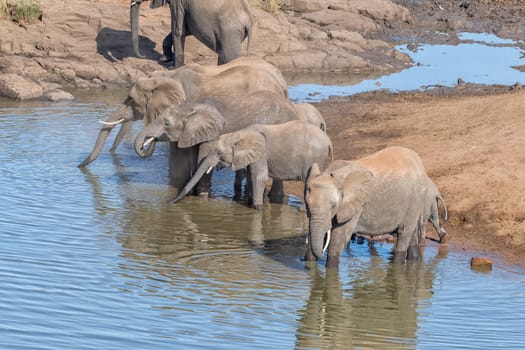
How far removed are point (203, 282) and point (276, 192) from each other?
11.6 feet

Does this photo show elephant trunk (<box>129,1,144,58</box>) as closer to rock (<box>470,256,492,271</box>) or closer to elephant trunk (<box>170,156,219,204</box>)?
elephant trunk (<box>170,156,219,204</box>)

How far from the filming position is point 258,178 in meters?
12.1

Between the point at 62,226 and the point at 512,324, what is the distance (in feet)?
15.3

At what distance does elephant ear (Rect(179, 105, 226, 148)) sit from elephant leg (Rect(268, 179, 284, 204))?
90cm

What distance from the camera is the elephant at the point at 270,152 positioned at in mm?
12023

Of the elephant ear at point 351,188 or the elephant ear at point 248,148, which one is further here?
the elephant ear at point 248,148

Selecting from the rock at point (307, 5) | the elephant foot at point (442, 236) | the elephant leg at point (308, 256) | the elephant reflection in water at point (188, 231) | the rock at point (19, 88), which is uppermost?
the rock at point (307, 5)

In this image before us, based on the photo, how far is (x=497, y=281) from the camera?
9.90 m

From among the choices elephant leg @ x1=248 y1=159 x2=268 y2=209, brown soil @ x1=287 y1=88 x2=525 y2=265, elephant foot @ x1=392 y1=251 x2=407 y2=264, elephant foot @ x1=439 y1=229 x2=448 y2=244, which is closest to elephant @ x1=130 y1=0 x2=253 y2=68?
brown soil @ x1=287 y1=88 x2=525 y2=265

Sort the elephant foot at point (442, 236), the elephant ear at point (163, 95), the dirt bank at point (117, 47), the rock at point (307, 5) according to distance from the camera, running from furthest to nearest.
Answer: the rock at point (307, 5) < the dirt bank at point (117, 47) < the elephant ear at point (163, 95) < the elephant foot at point (442, 236)

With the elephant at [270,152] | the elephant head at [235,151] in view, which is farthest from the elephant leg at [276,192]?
the elephant head at [235,151]

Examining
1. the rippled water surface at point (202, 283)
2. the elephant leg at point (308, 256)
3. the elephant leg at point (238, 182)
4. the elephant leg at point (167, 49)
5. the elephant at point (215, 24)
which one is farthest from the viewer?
the elephant leg at point (167, 49)

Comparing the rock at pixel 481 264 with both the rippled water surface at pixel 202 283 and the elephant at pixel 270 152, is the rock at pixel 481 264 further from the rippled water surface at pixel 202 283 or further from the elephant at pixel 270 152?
the elephant at pixel 270 152

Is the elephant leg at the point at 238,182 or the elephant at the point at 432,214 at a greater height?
the elephant at the point at 432,214
